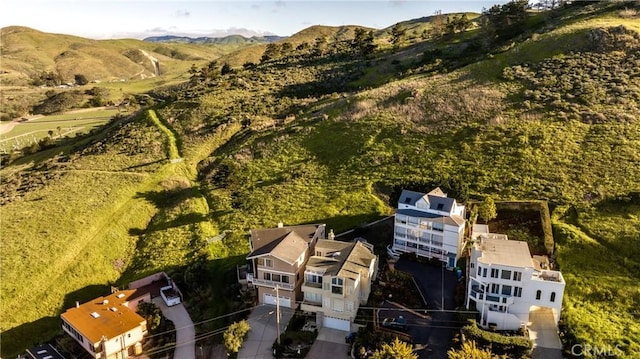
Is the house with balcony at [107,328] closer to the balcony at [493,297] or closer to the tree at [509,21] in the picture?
the balcony at [493,297]

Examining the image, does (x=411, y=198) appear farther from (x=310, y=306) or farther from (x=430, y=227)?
(x=310, y=306)

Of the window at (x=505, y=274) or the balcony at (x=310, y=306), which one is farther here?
the balcony at (x=310, y=306)

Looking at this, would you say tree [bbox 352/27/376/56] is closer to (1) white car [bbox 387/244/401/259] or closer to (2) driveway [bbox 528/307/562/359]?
(1) white car [bbox 387/244/401/259]

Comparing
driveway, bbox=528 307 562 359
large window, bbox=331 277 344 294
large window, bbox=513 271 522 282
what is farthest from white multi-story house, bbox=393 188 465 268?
large window, bbox=331 277 344 294

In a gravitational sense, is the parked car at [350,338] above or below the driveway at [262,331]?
above

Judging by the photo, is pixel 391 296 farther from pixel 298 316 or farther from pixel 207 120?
pixel 207 120

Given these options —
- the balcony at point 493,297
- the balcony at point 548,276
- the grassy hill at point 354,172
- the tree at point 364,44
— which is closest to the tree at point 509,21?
the grassy hill at point 354,172
